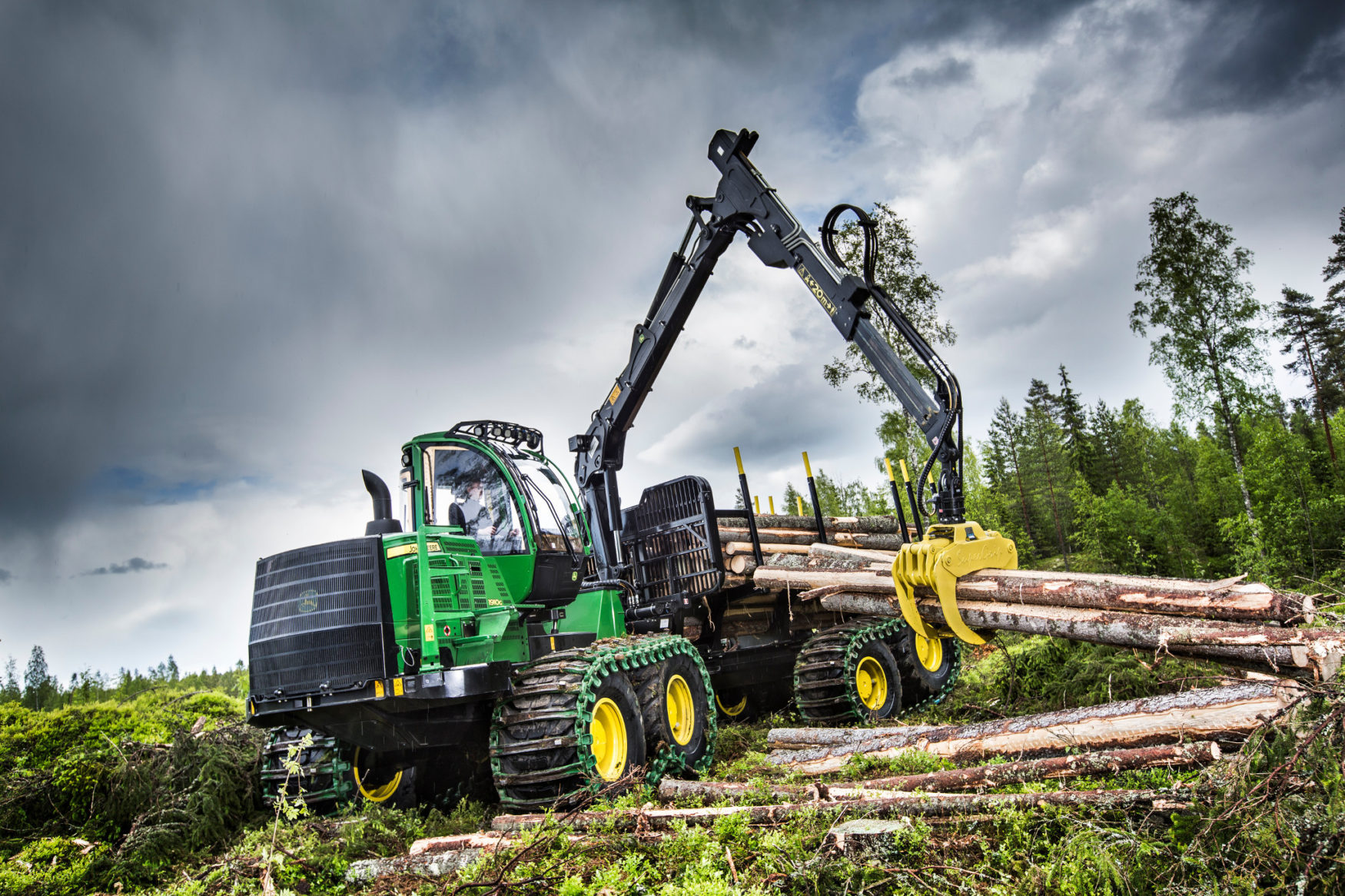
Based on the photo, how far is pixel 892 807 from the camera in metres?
3.88

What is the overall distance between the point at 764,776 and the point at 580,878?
254 cm

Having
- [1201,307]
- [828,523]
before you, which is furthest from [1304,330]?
[828,523]

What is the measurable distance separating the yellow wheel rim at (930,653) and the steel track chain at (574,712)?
13.5 ft

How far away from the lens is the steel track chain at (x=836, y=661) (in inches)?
326

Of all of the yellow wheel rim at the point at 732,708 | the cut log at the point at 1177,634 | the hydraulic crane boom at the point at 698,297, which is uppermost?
the hydraulic crane boom at the point at 698,297

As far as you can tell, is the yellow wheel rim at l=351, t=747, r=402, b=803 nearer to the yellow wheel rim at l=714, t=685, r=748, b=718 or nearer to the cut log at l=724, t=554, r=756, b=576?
the cut log at l=724, t=554, r=756, b=576

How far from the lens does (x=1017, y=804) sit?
12.4ft

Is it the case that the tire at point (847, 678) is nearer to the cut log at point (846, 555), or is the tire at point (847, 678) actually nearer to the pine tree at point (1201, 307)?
the cut log at point (846, 555)

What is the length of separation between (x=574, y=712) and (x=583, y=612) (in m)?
2.75

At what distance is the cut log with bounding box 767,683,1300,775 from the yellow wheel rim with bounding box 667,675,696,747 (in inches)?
42.2

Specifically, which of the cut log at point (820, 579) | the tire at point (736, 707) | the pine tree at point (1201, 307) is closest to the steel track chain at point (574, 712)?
the cut log at point (820, 579)

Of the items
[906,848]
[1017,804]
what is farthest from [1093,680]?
[906,848]

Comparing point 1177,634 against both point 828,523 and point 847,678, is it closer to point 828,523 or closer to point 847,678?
point 847,678

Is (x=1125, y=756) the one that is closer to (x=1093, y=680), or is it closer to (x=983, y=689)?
(x=1093, y=680)
